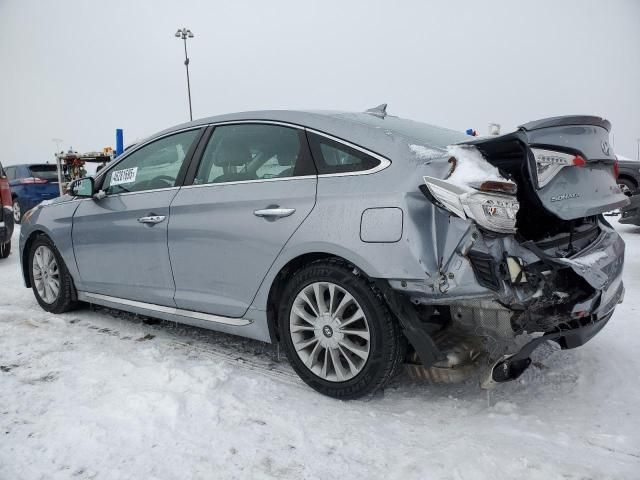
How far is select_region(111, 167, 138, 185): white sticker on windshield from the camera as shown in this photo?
380 cm

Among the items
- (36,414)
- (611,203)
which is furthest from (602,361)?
(36,414)

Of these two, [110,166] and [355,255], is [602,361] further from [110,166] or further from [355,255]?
[110,166]

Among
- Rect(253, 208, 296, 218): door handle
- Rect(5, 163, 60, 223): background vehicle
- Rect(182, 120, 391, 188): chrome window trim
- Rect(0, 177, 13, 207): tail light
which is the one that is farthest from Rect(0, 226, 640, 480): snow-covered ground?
Rect(5, 163, 60, 223): background vehicle

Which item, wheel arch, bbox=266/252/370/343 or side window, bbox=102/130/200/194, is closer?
wheel arch, bbox=266/252/370/343

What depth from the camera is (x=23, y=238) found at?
15.2 feet

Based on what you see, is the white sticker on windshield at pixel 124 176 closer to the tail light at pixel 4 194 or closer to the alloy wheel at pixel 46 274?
the alloy wheel at pixel 46 274

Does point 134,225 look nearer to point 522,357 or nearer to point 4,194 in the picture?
point 522,357

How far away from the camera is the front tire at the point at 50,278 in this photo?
4309 millimetres

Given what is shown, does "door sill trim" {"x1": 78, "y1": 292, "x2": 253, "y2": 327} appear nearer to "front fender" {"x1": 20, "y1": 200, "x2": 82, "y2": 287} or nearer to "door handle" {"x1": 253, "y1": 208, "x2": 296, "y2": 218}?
"front fender" {"x1": 20, "y1": 200, "x2": 82, "y2": 287}

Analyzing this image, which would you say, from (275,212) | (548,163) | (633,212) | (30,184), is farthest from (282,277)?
(30,184)

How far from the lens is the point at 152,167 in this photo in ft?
12.1

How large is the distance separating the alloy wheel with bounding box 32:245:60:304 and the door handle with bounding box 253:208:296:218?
8.02 feet

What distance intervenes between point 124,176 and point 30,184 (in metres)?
11.1

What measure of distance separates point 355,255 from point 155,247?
5.20 feet
